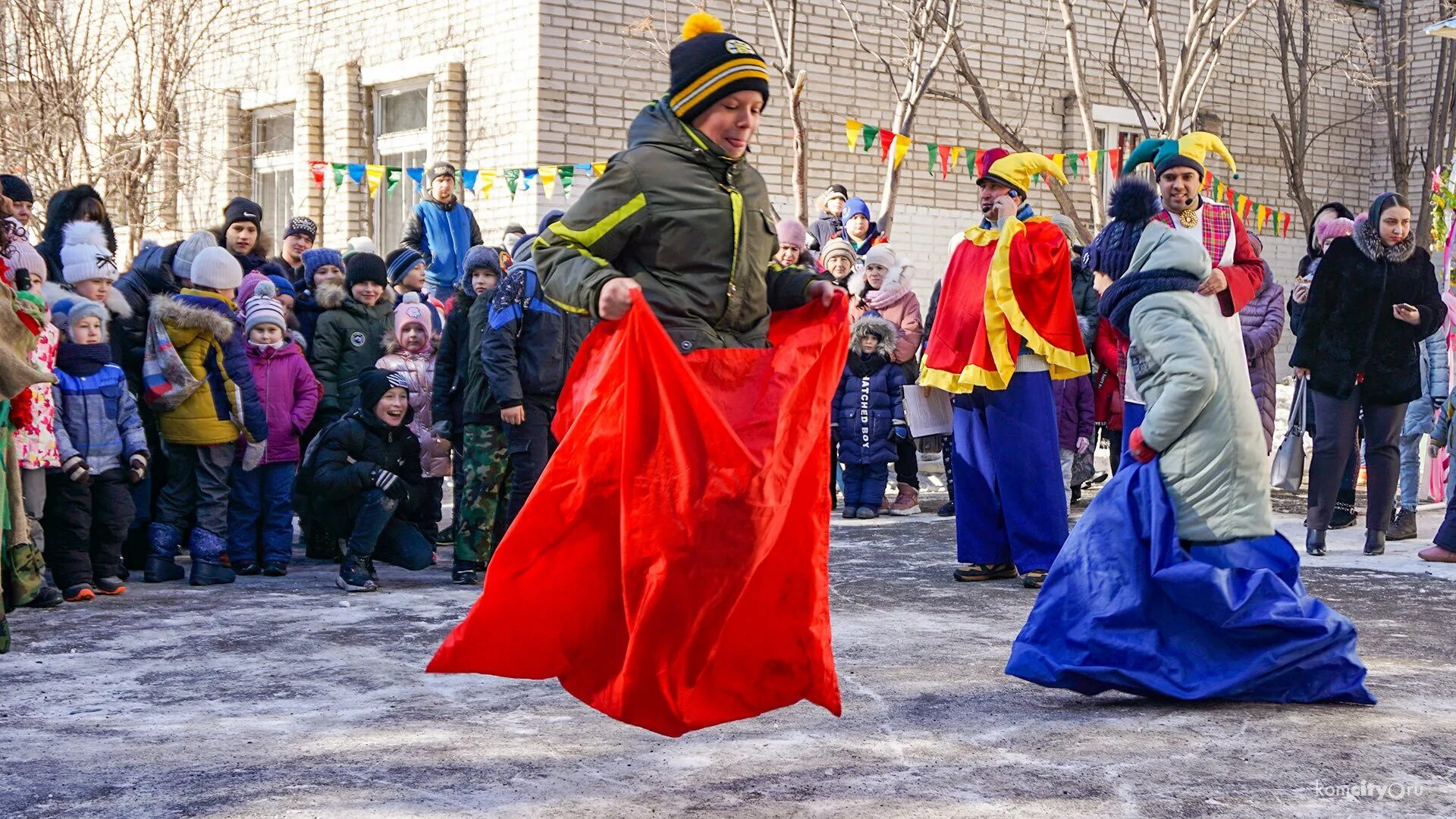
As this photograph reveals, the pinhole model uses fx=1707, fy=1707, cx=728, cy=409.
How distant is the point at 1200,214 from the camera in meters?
7.99

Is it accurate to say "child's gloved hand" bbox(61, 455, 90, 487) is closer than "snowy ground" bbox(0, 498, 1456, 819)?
No

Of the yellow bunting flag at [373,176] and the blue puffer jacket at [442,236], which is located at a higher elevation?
the yellow bunting flag at [373,176]

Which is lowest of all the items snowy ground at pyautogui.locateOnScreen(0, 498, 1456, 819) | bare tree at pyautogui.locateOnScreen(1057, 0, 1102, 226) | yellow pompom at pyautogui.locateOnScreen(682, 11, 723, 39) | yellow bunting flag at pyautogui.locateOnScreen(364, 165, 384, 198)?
snowy ground at pyautogui.locateOnScreen(0, 498, 1456, 819)

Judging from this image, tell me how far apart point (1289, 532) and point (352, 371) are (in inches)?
238

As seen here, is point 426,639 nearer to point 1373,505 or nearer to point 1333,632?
point 1333,632

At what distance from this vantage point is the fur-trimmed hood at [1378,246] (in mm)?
9789

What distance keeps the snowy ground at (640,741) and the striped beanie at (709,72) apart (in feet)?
6.22

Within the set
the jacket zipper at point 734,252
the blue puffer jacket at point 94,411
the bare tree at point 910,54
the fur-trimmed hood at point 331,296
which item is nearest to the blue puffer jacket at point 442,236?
the fur-trimmed hood at point 331,296

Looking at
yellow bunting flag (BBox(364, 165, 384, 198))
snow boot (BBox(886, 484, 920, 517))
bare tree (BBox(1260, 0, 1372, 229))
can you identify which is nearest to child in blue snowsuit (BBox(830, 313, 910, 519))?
snow boot (BBox(886, 484, 920, 517))

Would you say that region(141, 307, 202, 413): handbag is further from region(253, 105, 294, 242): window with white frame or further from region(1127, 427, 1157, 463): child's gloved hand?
region(253, 105, 294, 242): window with white frame

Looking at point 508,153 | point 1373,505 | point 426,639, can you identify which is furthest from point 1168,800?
point 508,153

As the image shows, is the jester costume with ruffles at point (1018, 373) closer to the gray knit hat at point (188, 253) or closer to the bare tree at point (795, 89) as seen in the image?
the gray knit hat at point (188, 253)

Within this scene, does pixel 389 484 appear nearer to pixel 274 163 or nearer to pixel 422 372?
pixel 422 372

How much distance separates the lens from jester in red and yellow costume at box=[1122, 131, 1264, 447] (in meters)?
7.40
